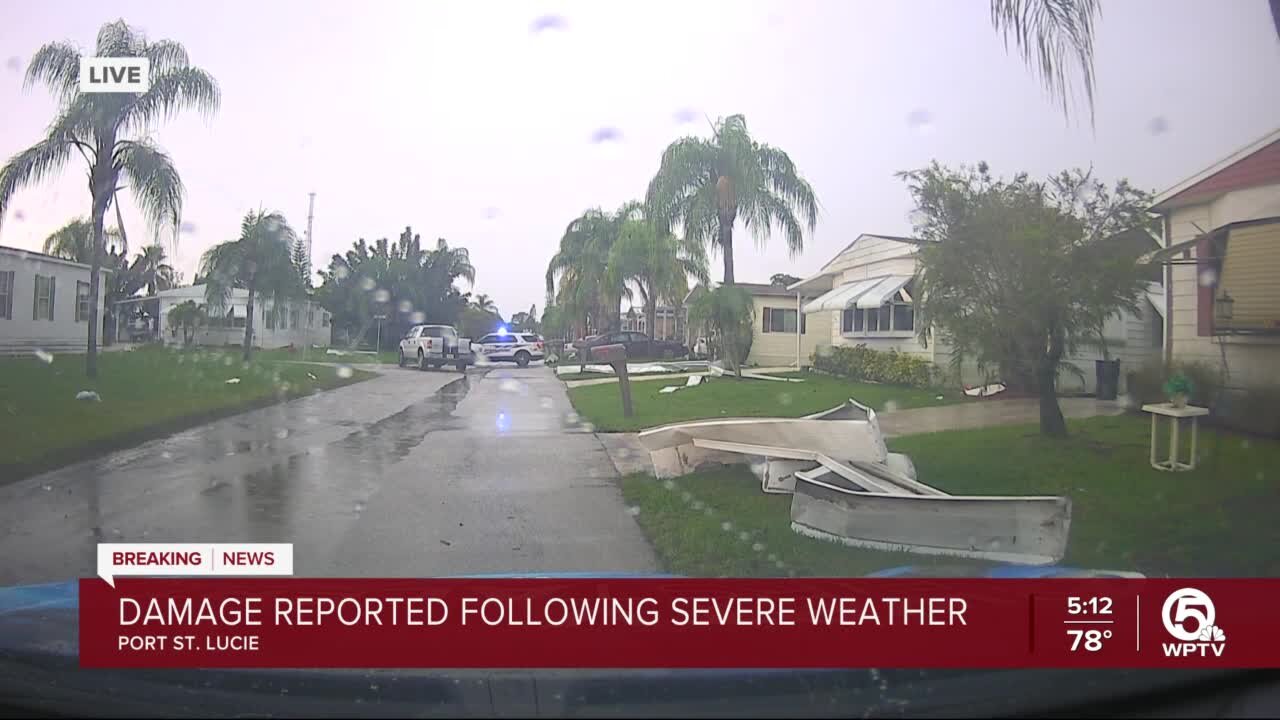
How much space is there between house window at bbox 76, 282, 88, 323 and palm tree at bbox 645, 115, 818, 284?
1415 centimetres

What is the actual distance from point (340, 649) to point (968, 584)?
204cm

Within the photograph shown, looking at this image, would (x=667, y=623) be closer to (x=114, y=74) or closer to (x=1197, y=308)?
(x=114, y=74)

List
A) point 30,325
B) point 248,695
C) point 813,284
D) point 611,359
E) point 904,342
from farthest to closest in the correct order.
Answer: point 813,284 < point 904,342 < point 30,325 < point 611,359 < point 248,695

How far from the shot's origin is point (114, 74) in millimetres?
3908

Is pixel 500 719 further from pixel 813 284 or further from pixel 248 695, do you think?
pixel 813 284

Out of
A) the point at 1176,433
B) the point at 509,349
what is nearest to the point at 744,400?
the point at 1176,433

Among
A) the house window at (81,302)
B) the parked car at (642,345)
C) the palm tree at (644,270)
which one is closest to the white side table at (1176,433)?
the house window at (81,302)

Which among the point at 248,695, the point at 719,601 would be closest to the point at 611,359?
the point at 719,601

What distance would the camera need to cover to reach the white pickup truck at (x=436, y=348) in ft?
89.8

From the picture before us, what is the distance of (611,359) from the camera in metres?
11.1

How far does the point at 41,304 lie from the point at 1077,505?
17349 mm

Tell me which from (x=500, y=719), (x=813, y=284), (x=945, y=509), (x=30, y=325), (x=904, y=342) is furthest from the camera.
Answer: (x=813, y=284)

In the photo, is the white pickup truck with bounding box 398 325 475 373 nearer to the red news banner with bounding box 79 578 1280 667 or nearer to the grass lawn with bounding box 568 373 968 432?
the grass lawn with bounding box 568 373 968 432

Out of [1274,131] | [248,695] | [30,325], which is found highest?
[1274,131]
